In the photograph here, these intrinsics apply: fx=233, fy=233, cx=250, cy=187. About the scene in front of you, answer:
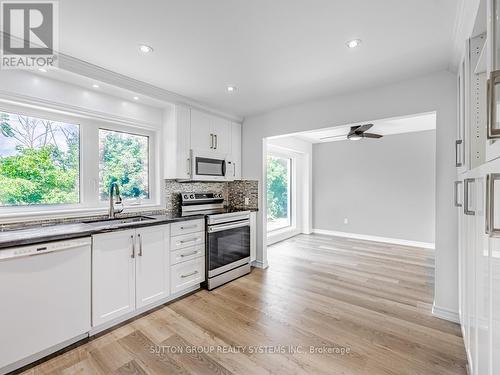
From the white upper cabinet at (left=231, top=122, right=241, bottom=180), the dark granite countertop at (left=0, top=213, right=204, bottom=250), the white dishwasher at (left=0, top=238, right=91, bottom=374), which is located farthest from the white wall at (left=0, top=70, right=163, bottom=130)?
the white dishwasher at (left=0, top=238, right=91, bottom=374)

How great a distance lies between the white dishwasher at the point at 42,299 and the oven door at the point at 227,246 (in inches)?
53.9

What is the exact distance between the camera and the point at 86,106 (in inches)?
97.3

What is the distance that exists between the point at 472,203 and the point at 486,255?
46 centimetres

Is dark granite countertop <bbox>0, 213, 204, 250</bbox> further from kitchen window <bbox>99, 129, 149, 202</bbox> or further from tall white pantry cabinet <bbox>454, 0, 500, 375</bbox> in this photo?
tall white pantry cabinet <bbox>454, 0, 500, 375</bbox>

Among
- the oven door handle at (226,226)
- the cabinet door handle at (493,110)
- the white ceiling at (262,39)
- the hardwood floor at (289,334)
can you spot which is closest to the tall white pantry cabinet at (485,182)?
the cabinet door handle at (493,110)

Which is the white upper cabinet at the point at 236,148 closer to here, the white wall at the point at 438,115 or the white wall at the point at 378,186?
the white wall at the point at 438,115

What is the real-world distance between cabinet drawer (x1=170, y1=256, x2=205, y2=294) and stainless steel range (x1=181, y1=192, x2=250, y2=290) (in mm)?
93

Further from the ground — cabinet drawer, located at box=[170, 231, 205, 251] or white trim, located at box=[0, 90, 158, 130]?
white trim, located at box=[0, 90, 158, 130]

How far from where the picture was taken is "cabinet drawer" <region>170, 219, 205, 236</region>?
8.82 feet

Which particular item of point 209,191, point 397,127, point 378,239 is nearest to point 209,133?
point 209,191

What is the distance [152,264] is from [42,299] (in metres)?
0.89

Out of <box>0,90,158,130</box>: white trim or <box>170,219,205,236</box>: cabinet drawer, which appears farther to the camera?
A: <box>170,219,205,236</box>: cabinet drawer

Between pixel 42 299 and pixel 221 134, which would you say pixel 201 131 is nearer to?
pixel 221 134

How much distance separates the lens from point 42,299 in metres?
1.74
